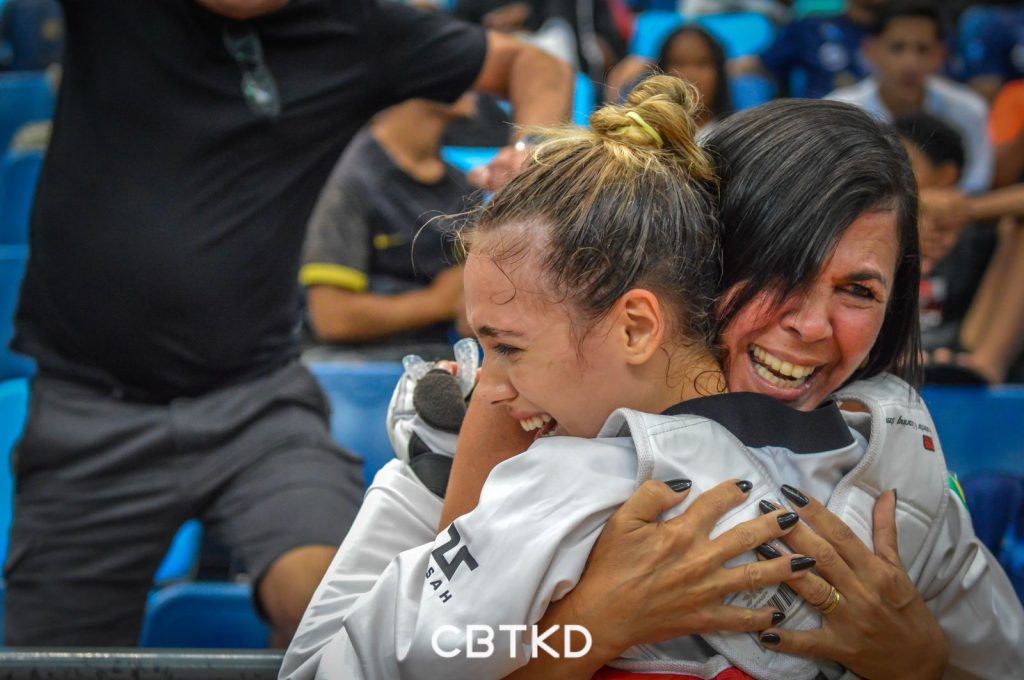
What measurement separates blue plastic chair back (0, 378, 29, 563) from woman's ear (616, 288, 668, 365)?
5.87ft

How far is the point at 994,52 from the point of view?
17.0 ft

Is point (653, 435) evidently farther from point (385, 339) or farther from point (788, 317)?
point (385, 339)

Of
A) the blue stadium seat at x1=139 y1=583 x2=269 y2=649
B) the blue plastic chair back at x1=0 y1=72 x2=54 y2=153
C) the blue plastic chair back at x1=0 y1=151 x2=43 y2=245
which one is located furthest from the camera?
the blue plastic chair back at x1=0 y1=72 x2=54 y2=153

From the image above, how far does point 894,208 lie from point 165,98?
127cm

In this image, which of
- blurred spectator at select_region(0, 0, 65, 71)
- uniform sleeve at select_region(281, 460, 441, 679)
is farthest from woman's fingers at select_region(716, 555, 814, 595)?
blurred spectator at select_region(0, 0, 65, 71)

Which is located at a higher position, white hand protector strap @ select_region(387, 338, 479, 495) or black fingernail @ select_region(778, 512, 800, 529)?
black fingernail @ select_region(778, 512, 800, 529)

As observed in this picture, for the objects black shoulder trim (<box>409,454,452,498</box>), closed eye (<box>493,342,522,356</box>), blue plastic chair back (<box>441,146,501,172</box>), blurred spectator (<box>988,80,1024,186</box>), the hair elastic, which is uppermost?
the hair elastic

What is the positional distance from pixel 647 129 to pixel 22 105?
4284 mm

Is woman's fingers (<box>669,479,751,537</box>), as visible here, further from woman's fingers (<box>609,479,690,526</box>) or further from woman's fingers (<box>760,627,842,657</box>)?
woman's fingers (<box>760,627,842,657</box>)

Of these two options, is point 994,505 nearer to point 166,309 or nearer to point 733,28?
point 166,309

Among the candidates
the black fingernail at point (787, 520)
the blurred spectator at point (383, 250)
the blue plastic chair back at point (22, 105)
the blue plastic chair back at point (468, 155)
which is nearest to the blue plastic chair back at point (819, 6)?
the blue plastic chair back at point (468, 155)

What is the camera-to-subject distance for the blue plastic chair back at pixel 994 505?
2133mm

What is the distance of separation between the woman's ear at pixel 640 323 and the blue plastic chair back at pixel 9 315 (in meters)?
1.89

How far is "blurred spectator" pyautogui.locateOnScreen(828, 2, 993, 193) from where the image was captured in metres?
4.12
